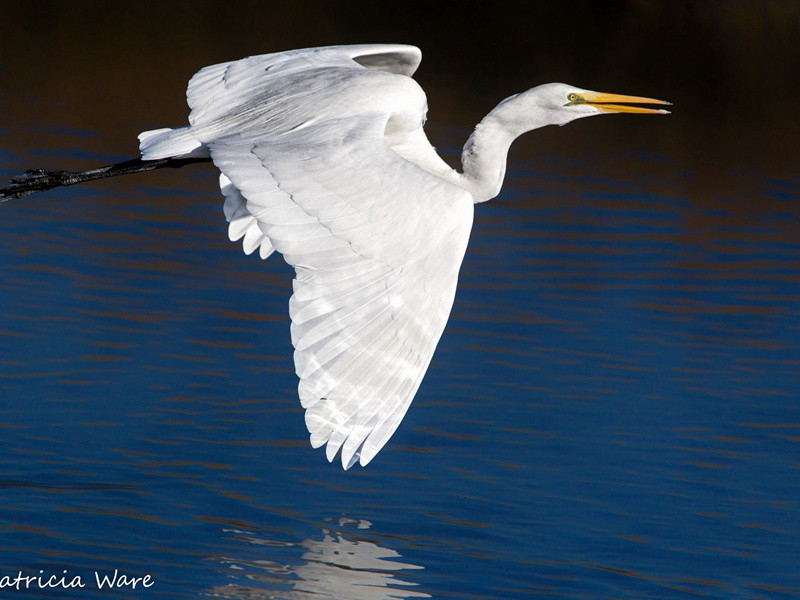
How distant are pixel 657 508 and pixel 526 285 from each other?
345 centimetres

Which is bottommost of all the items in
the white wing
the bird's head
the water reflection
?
the water reflection

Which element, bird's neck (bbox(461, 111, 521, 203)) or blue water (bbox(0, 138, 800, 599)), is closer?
blue water (bbox(0, 138, 800, 599))

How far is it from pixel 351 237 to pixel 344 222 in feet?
0.22

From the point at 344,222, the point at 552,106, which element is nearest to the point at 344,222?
the point at 344,222

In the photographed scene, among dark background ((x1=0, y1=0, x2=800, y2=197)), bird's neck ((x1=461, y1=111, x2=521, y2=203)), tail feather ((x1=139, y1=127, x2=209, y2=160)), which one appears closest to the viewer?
tail feather ((x1=139, y1=127, x2=209, y2=160))

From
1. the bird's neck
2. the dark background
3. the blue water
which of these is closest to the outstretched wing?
the bird's neck

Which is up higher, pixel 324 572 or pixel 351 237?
pixel 351 237

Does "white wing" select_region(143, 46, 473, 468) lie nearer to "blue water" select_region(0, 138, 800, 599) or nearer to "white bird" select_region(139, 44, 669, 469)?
"white bird" select_region(139, 44, 669, 469)

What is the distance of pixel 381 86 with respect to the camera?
5.88m

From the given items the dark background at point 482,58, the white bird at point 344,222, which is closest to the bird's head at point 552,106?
the white bird at point 344,222

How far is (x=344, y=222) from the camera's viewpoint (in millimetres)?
4930

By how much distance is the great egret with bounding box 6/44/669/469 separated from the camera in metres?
4.47

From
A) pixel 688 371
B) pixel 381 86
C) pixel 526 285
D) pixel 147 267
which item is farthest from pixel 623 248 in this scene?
pixel 381 86

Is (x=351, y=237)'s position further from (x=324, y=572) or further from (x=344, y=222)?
(x=324, y=572)
